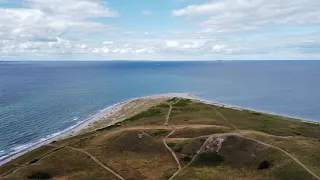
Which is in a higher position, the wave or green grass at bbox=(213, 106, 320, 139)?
green grass at bbox=(213, 106, 320, 139)

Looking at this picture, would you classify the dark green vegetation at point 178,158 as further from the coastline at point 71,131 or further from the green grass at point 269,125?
the green grass at point 269,125

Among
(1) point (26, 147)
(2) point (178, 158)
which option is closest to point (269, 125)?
(2) point (178, 158)

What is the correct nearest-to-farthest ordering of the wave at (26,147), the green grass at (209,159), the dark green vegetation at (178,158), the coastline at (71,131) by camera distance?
the dark green vegetation at (178,158) → the green grass at (209,159) → the wave at (26,147) → the coastline at (71,131)

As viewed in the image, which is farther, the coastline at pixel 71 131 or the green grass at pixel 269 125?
the green grass at pixel 269 125

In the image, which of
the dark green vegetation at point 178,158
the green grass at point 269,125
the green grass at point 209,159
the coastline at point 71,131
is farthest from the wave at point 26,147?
the green grass at point 269,125

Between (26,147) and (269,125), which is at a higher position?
(269,125)

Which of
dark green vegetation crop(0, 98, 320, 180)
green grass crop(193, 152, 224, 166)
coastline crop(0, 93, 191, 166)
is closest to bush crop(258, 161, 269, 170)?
dark green vegetation crop(0, 98, 320, 180)

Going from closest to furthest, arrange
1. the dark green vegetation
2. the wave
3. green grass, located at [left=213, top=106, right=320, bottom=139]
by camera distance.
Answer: the dark green vegetation, the wave, green grass, located at [left=213, top=106, right=320, bottom=139]

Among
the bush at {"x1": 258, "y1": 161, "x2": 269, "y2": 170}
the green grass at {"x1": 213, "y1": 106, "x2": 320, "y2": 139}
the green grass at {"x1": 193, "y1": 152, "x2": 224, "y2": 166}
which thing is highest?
the bush at {"x1": 258, "y1": 161, "x2": 269, "y2": 170}

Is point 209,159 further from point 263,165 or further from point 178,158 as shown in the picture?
point 263,165

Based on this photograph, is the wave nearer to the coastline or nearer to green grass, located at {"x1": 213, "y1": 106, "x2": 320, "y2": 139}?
the coastline

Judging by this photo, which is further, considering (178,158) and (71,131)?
(71,131)

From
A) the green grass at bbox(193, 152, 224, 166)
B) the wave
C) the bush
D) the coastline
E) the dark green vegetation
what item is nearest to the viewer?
the dark green vegetation

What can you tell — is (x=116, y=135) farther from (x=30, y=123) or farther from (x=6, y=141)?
(x=30, y=123)
